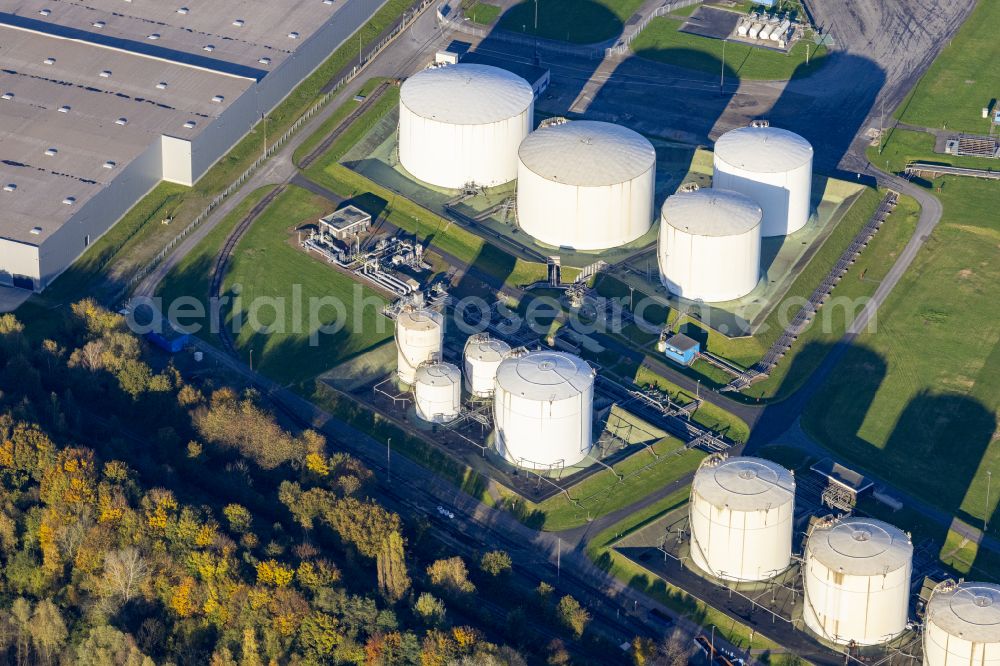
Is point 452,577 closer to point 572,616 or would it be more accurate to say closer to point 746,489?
point 572,616

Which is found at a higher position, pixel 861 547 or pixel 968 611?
pixel 968 611

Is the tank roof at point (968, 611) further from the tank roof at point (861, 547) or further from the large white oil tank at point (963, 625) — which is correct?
the tank roof at point (861, 547)

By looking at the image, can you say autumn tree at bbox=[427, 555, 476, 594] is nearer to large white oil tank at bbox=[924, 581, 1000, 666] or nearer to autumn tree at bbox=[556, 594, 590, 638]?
autumn tree at bbox=[556, 594, 590, 638]

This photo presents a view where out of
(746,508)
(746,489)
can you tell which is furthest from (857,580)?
(746,489)

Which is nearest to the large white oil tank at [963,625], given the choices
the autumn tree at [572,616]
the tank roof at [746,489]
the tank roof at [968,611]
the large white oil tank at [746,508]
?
the tank roof at [968,611]

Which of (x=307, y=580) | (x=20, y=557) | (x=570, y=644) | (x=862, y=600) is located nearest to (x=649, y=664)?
(x=570, y=644)

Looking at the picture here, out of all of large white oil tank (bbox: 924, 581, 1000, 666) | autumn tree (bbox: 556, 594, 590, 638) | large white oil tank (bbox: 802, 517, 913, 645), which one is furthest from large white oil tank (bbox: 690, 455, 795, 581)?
large white oil tank (bbox: 924, 581, 1000, 666)

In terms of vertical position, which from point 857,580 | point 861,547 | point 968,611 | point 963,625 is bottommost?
point 857,580
